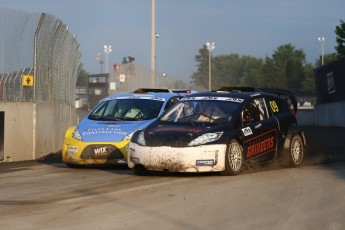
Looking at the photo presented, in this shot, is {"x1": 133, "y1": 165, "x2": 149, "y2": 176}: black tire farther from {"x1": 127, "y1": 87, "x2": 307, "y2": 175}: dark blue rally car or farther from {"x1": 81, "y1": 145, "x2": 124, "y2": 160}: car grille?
{"x1": 81, "y1": 145, "x2": 124, "y2": 160}: car grille

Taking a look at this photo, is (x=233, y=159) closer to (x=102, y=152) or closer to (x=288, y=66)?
(x=102, y=152)

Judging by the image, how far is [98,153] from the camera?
11477 millimetres

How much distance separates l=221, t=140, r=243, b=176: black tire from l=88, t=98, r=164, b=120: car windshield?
277cm

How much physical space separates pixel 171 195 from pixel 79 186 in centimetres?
166

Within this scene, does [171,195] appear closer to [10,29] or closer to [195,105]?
[195,105]

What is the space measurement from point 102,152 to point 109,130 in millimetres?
443

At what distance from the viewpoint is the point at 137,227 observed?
21.4 feet

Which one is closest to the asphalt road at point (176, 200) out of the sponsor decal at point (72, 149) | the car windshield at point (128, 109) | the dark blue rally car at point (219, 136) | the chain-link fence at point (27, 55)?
the dark blue rally car at point (219, 136)

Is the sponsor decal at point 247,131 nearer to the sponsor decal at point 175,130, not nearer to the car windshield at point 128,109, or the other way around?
the sponsor decal at point 175,130

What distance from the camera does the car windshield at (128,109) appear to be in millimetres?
12641

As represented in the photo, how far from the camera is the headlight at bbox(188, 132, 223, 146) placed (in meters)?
9.77

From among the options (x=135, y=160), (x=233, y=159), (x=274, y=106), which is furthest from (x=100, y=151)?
(x=274, y=106)

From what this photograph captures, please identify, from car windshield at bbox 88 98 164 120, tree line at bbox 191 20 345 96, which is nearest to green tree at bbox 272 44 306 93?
tree line at bbox 191 20 345 96

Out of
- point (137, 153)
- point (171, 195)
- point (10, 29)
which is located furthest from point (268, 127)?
point (10, 29)
